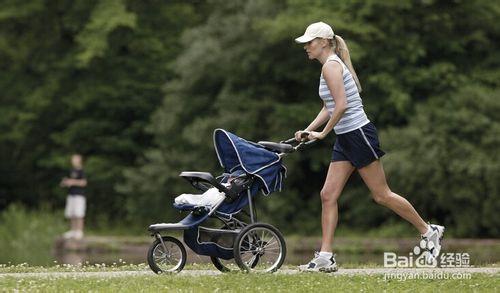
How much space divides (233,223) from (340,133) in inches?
45.1

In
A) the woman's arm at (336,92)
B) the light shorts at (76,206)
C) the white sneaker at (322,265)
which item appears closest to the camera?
the woman's arm at (336,92)

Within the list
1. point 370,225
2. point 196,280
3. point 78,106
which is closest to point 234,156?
point 196,280

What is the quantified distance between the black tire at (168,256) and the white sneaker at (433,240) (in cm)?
204

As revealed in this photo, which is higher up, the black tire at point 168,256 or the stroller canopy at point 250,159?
the stroller canopy at point 250,159

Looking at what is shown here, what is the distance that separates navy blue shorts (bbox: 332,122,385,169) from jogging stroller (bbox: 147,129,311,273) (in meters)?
0.57

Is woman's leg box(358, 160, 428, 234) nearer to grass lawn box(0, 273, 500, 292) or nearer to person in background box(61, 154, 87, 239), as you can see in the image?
grass lawn box(0, 273, 500, 292)

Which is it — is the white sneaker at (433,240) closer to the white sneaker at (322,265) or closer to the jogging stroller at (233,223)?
the white sneaker at (322,265)

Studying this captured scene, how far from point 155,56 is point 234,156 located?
21061 mm

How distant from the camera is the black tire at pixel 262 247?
913 centimetres

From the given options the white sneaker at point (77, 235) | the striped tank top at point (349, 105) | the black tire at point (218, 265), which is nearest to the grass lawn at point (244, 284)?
the black tire at point (218, 265)

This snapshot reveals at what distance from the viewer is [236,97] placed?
26000 mm

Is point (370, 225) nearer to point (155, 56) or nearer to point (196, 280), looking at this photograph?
point (155, 56)

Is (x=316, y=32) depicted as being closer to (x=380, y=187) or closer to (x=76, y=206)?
(x=380, y=187)

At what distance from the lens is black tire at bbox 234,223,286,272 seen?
9.13 meters
